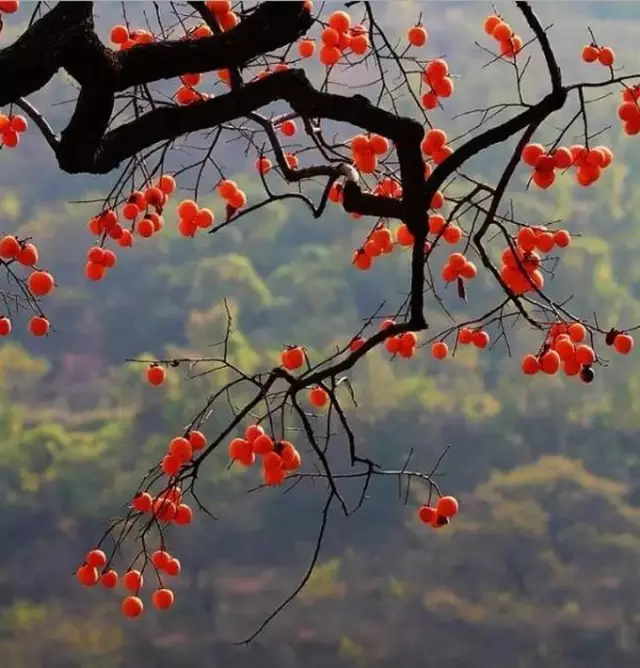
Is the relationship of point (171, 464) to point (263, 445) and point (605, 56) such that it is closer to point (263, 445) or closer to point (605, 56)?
point (263, 445)

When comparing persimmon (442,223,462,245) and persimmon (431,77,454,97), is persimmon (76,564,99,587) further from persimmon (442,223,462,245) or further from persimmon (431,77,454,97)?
persimmon (431,77,454,97)

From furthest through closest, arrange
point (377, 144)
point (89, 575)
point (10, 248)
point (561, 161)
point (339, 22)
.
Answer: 1. point (89, 575)
2. point (10, 248)
3. point (339, 22)
4. point (377, 144)
5. point (561, 161)

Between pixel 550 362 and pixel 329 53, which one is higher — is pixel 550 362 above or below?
below

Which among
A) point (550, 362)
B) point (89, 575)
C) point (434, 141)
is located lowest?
point (89, 575)

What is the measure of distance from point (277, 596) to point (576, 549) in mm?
724

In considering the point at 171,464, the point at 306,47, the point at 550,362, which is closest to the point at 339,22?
the point at 306,47

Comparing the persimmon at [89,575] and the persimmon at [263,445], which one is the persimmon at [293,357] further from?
the persimmon at [89,575]

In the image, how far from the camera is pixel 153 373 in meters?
1.71

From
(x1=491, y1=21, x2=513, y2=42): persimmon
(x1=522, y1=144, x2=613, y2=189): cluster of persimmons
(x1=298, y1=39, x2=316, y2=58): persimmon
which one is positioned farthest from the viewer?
(x1=298, y1=39, x2=316, y2=58): persimmon

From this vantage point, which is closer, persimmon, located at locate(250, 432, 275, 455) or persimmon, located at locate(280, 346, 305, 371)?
persimmon, located at locate(250, 432, 275, 455)

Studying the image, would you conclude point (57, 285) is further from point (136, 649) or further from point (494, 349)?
point (494, 349)

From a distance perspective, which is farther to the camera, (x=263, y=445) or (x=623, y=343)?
(x=623, y=343)

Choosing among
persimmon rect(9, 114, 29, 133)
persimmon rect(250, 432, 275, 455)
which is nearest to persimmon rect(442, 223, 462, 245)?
persimmon rect(250, 432, 275, 455)

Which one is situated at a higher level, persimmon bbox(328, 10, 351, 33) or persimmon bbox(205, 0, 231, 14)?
persimmon bbox(328, 10, 351, 33)
